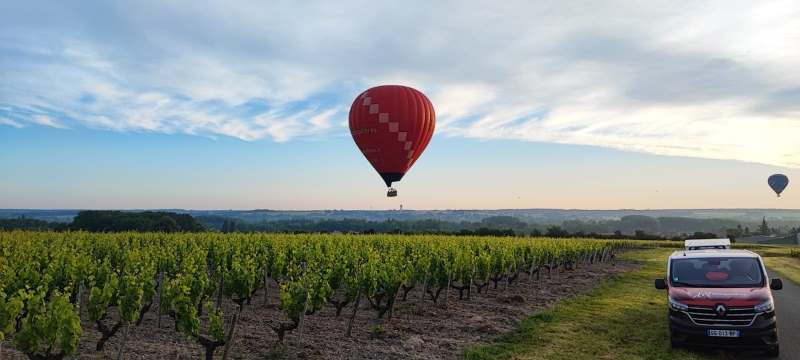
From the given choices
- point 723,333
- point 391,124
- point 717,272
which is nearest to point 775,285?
point 717,272

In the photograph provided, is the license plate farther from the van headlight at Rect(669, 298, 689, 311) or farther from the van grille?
the van headlight at Rect(669, 298, 689, 311)

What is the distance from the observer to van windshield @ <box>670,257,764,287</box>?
12.1 meters

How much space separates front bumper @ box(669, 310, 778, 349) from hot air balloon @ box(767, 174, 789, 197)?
337ft

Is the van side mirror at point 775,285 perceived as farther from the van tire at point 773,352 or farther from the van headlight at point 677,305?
the van headlight at point 677,305

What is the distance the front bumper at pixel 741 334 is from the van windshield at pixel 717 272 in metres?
0.87

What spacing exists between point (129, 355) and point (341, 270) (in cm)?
749

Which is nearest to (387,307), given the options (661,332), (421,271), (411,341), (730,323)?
(411,341)

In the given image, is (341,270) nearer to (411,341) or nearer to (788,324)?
(411,341)

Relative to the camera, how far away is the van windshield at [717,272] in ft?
39.8

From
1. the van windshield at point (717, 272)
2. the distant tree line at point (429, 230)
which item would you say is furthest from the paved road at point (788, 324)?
the distant tree line at point (429, 230)

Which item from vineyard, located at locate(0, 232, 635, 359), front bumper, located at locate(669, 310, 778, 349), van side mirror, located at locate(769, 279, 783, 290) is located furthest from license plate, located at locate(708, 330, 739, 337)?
vineyard, located at locate(0, 232, 635, 359)

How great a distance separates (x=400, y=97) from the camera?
82.9ft

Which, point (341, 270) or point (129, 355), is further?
point (341, 270)

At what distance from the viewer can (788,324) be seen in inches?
602
